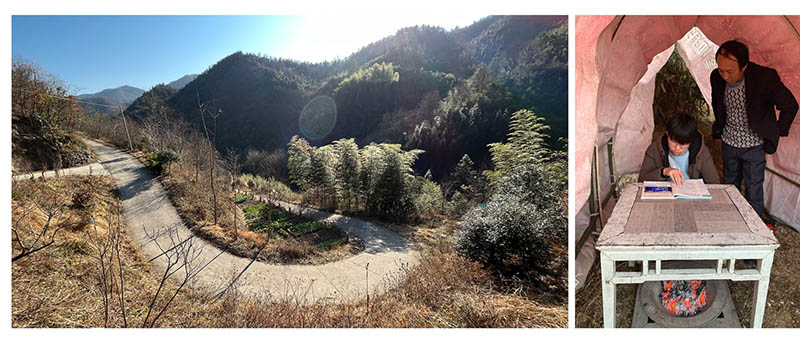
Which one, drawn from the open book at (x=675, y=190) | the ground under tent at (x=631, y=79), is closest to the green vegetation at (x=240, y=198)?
the ground under tent at (x=631, y=79)

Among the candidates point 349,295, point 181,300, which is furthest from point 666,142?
point 181,300

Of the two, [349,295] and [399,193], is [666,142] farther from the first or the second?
[349,295]

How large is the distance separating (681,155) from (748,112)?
0.52 m

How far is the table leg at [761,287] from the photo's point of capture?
145 cm

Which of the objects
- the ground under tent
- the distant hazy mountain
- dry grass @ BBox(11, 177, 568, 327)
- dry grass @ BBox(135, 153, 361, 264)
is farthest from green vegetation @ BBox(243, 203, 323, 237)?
the ground under tent

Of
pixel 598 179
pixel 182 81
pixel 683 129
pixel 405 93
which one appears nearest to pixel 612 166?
pixel 598 179

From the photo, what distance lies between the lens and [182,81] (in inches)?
119

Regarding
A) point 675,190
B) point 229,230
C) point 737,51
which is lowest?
point 229,230

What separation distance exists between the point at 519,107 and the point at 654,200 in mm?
1649

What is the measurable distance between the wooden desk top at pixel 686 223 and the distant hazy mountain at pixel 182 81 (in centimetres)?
332

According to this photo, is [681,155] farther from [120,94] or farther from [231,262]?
[120,94]

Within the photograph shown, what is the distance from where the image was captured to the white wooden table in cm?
143

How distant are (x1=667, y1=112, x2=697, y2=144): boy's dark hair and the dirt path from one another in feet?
7.23

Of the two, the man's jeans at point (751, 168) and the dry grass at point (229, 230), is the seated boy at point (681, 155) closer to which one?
the man's jeans at point (751, 168)
